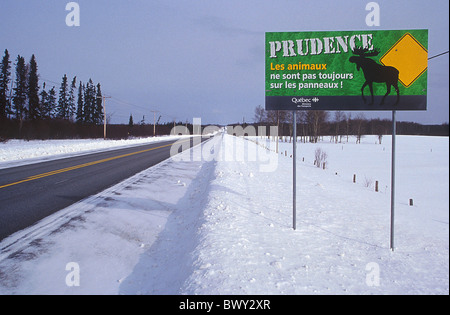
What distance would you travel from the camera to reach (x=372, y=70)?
471 cm

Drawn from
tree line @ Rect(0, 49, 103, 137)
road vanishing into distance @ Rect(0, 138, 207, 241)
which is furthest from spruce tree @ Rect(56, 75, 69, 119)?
road vanishing into distance @ Rect(0, 138, 207, 241)

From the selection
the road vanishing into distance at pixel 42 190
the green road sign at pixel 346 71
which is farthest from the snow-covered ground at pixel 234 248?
the green road sign at pixel 346 71

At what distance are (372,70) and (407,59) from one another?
502 mm

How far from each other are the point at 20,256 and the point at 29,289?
1.04 m

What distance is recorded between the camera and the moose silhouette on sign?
455 centimetres

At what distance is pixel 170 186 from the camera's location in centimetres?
993

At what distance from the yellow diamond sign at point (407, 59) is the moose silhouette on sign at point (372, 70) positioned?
89 millimetres

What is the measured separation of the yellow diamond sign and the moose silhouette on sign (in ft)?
0.29

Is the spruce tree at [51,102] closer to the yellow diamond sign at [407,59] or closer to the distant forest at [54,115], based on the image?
the distant forest at [54,115]

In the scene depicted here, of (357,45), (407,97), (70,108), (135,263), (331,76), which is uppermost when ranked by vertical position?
(70,108)

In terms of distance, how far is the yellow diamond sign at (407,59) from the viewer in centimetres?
422

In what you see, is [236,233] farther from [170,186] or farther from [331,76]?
[170,186]
